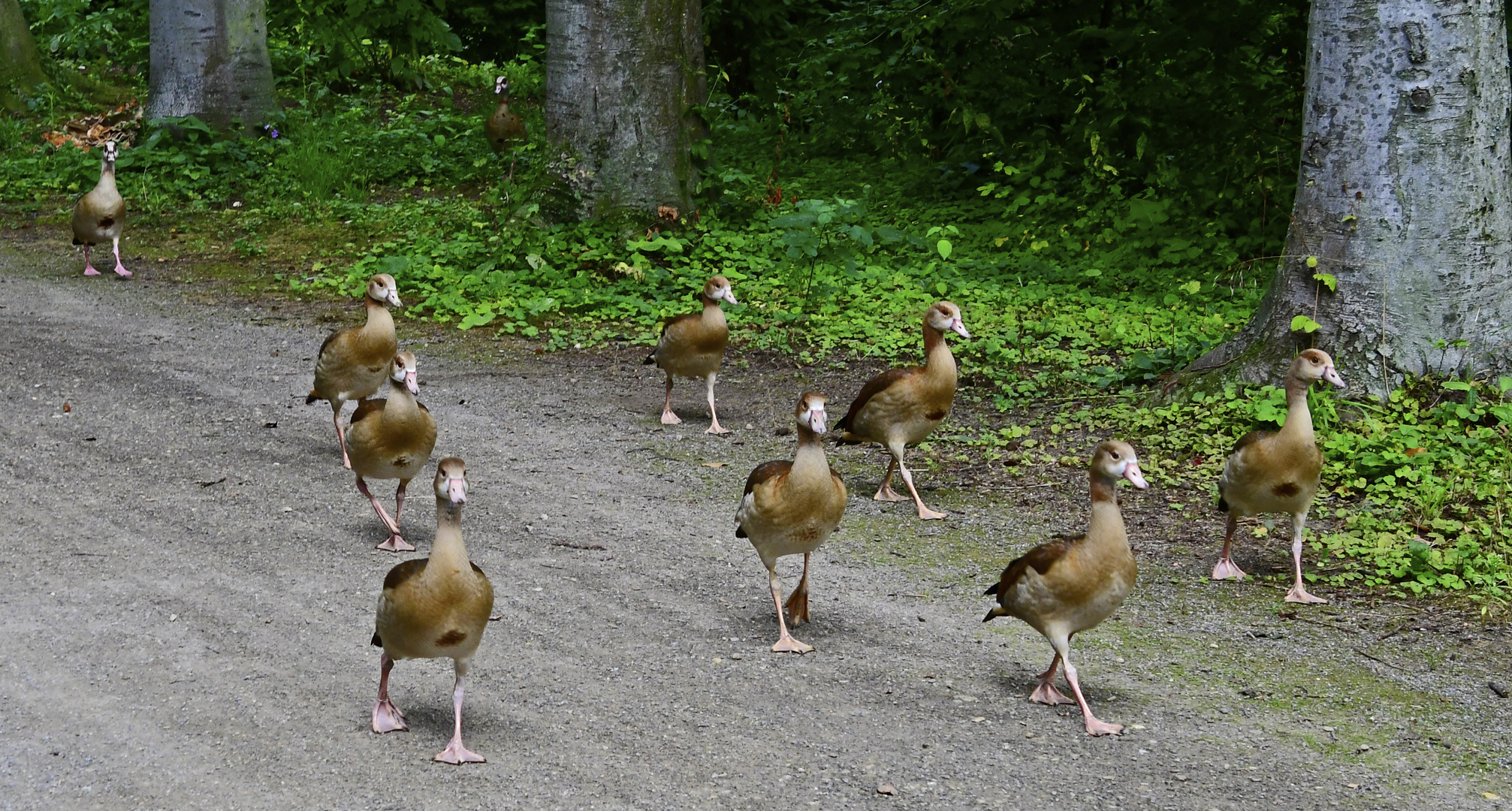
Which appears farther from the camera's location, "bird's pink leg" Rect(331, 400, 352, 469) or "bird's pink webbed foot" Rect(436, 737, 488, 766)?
"bird's pink leg" Rect(331, 400, 352, 469)

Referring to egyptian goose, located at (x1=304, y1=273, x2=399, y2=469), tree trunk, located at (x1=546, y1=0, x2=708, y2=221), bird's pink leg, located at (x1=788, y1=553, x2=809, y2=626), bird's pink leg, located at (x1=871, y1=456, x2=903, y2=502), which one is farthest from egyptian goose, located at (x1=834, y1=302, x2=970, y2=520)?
tree trunk, located at (x1=546, y1=0, x2=708, y2=221)

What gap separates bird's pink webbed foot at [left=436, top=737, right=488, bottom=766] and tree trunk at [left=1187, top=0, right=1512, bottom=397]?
230 inches

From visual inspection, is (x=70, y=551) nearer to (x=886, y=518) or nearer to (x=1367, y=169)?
(x=886, y=518)

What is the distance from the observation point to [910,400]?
312 inches

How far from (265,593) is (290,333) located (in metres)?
5.44

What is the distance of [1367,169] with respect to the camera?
847 centimetres

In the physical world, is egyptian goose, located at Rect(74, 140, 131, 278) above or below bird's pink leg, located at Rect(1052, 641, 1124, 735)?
above

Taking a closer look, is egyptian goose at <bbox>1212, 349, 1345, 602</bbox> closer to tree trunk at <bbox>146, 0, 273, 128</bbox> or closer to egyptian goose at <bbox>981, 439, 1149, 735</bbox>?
egyptian goose at <bbox>981, 439, 1149, 735</bbox>

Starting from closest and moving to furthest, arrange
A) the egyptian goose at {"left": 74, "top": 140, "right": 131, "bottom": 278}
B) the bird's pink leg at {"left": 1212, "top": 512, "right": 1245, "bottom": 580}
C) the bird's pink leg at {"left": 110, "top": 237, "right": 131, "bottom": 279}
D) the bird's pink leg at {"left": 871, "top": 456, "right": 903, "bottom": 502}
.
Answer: the bird's pink leg at {"left": 1212, "top": 512, "right": 1245, "bottom": 580} → the bird's pink leg at {"left": 871, "top": 456, "right": 903, "bottom": 502} → the egyptian goose at {"left": 74, "top": 140, "right": 131, "bottom": 278} → the bird's pink leg at {"left": 110, "top": 237, "right": 131, "bottom": 279}

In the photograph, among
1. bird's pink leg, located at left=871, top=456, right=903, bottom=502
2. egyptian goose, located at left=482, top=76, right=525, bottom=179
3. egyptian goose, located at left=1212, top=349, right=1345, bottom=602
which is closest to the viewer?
egyptian goose, located at left=1212, top=349, right=1345, bottom=602

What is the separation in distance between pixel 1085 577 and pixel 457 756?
235 cm

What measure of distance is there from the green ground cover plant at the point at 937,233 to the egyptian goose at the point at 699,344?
4.98 ft

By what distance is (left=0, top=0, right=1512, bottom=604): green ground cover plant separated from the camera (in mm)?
8141

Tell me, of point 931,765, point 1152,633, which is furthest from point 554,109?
point 931,765
